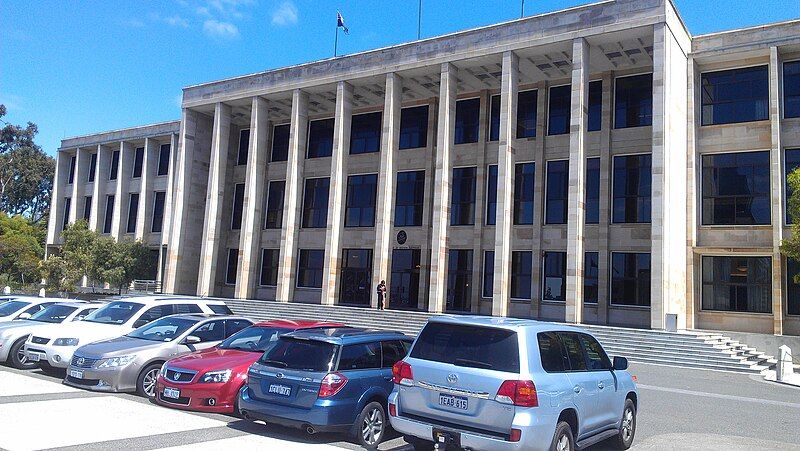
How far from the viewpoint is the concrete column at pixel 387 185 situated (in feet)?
109

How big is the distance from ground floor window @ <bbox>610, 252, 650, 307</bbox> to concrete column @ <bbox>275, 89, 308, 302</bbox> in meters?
17.9

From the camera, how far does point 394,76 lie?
34.2 m

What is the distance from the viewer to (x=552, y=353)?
24.5 feet

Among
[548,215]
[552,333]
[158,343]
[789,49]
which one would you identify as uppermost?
[789,49]

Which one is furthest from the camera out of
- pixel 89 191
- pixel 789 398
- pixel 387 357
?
pixel 89 191

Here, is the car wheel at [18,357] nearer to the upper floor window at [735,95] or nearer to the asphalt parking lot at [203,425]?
the asphalt parking lot at [203,425]

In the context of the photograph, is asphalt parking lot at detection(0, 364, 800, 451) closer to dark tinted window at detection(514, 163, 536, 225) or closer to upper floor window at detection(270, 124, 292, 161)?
dark tinted window at detection(514, 163, 536, 225)

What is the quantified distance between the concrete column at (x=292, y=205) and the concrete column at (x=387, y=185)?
5.78 m

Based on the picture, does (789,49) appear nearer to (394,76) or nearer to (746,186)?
(746,186)

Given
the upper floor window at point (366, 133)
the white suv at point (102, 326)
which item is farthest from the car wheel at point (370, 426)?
the upper floor window at point (366, 133)

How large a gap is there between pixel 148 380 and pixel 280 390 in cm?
424

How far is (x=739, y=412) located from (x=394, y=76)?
2541cm

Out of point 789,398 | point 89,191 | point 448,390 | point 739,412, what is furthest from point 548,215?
point 89,191

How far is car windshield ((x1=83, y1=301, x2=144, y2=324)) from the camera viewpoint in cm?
1438
